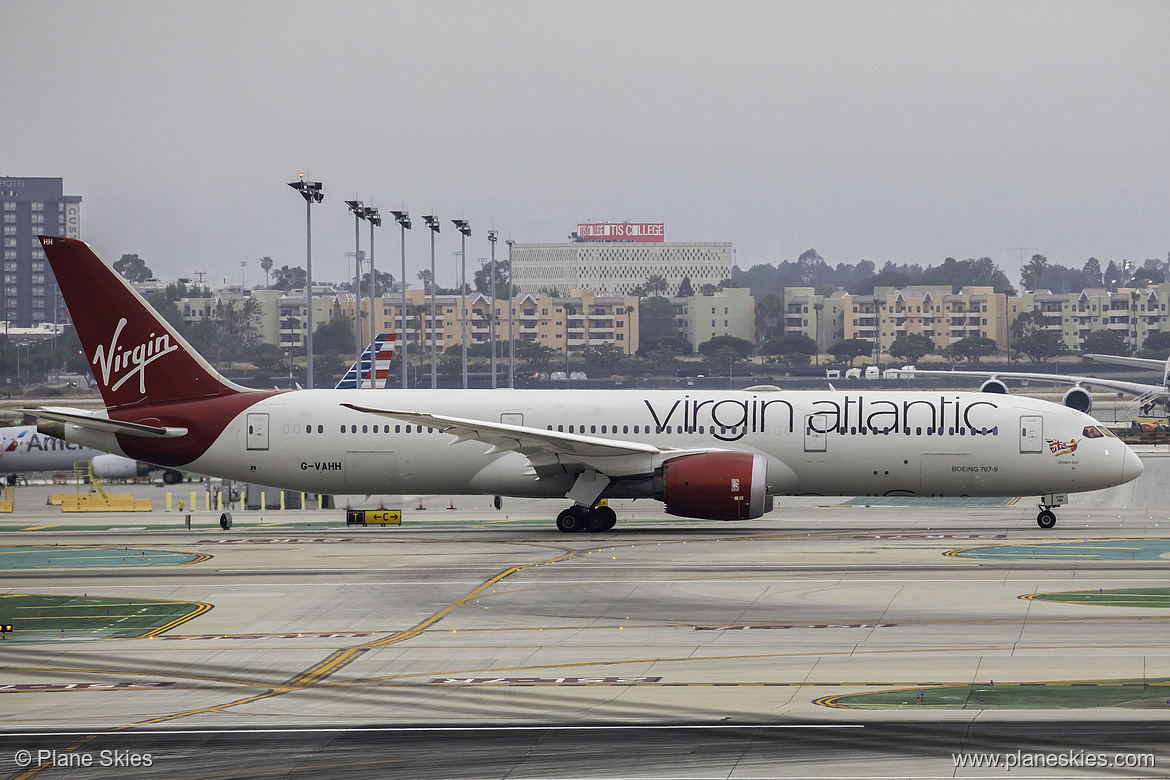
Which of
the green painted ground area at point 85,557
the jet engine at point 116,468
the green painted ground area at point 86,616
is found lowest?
the jet engine at point 116,468

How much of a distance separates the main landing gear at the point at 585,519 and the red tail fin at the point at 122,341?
36.7 ft

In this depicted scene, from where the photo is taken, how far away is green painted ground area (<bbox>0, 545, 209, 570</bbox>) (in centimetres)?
3266

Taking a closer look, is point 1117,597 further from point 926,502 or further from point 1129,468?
point 926,502

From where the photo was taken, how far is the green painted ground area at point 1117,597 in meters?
24.7

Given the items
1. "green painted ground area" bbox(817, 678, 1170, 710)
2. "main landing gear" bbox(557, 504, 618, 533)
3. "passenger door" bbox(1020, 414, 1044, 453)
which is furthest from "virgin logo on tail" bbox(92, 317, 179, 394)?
"green painted ground area" bbox(817, 678, 1170, 710)

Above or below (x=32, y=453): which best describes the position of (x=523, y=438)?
above

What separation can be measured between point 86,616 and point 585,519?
16.3 metres

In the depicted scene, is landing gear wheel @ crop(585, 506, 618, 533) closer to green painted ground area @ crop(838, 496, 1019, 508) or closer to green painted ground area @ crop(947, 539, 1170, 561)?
green painted ground area @ crop(947, 539, 1170, 561)

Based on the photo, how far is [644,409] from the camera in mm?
38562

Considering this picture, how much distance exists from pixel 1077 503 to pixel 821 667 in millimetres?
31265

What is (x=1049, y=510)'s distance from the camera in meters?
38.6

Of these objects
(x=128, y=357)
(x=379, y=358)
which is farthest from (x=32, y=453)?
(x=128, y=357)

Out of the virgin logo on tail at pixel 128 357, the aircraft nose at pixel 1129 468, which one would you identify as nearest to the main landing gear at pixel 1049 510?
the aircraft nose at pixel 1129 468

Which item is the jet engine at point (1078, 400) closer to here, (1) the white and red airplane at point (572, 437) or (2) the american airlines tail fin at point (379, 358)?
(2) the american airlines tail fin at point (379, 358)
